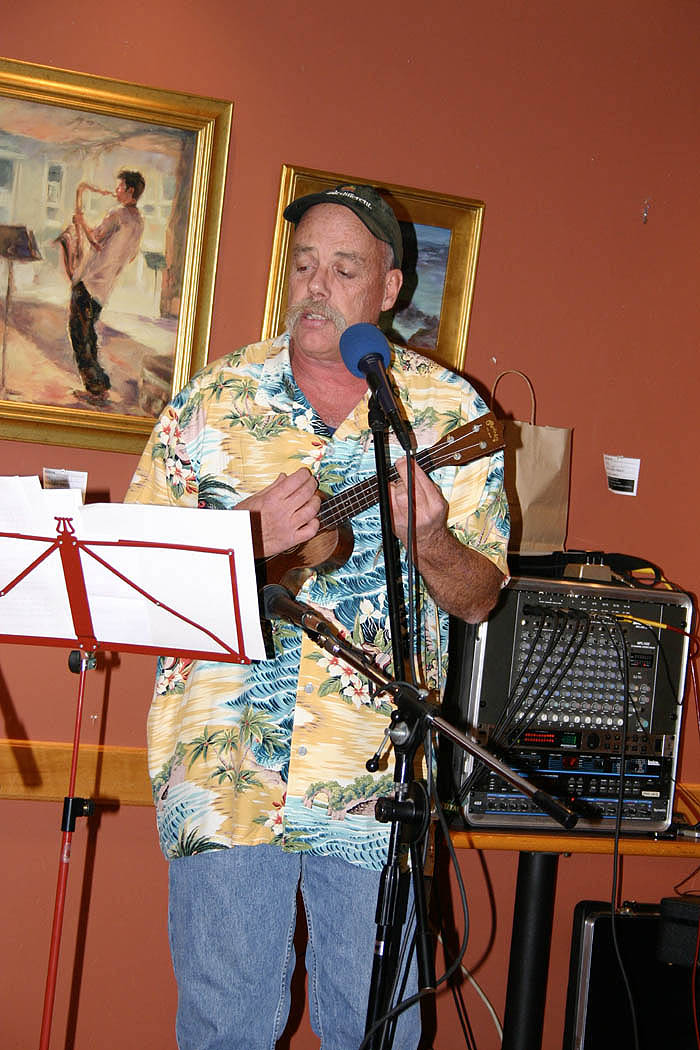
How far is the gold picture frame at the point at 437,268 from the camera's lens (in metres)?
2.54

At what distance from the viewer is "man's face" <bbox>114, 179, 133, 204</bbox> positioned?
2338 mm

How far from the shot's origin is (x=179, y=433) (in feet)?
5.83

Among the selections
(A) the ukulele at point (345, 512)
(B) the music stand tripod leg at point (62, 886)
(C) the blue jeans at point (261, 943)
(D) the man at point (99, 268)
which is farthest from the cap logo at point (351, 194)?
(C) the blue jeans at point (261, 943)

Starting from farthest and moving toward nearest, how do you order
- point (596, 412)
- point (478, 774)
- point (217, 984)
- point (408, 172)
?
point (596, 412) → point (408, 172) → point (478, 774) → point (217, 984)

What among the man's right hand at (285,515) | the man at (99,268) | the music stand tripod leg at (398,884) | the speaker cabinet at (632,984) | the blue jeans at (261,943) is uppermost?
the man at (99,268)

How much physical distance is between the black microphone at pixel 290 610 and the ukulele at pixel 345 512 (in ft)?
1.03

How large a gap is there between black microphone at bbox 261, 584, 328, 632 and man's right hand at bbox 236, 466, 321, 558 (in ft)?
0.55

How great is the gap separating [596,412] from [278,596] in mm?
1581

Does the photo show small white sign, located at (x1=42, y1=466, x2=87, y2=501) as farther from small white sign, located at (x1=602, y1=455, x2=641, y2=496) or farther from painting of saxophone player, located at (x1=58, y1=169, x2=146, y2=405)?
small white sign, located at (x1=602, y1=455, x2=641, y2=496)

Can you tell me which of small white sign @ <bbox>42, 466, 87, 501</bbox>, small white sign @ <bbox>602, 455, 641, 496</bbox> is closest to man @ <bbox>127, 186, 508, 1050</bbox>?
small white sign @ <bbox>42, 466, 87, 501</bbox>

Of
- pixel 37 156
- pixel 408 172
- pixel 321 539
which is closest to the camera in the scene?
pixel 321 539

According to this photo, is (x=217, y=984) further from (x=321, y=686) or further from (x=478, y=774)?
(x=478, y=774)

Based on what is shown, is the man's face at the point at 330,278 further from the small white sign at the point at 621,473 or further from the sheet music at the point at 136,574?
the small white sign at the point at 621,473

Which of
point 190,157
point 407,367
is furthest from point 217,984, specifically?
point 190,157
